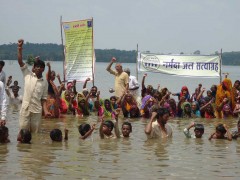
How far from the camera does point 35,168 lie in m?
8.65

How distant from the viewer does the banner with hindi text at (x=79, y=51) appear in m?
20.3

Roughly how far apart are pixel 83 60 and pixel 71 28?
115cm

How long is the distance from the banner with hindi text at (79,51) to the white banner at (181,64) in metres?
2.74

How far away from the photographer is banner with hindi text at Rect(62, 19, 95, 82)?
20.3 m

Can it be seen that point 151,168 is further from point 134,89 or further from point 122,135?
point 134,89

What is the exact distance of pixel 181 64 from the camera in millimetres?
22188

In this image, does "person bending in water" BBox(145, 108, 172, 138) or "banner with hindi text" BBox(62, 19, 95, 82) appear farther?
"banner with hindi text" BBox(62, 19, 95, 82)

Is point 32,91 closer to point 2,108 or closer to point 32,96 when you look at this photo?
point 32,96

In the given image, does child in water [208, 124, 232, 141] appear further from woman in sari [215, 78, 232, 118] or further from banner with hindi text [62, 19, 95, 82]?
banner with hindi text [62, 19, 95, 82]

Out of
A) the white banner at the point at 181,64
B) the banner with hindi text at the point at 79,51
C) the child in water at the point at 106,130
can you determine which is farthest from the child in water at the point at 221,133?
the white banner at the point at 181,64

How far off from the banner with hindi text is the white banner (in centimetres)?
274

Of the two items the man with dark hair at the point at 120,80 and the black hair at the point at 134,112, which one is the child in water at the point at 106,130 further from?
the man with dark hair at the point at 120,80

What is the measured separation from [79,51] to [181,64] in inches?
157

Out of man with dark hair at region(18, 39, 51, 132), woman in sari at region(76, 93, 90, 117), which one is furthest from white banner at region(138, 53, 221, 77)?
man with dark hair at region(18, 39, 51, 132)
